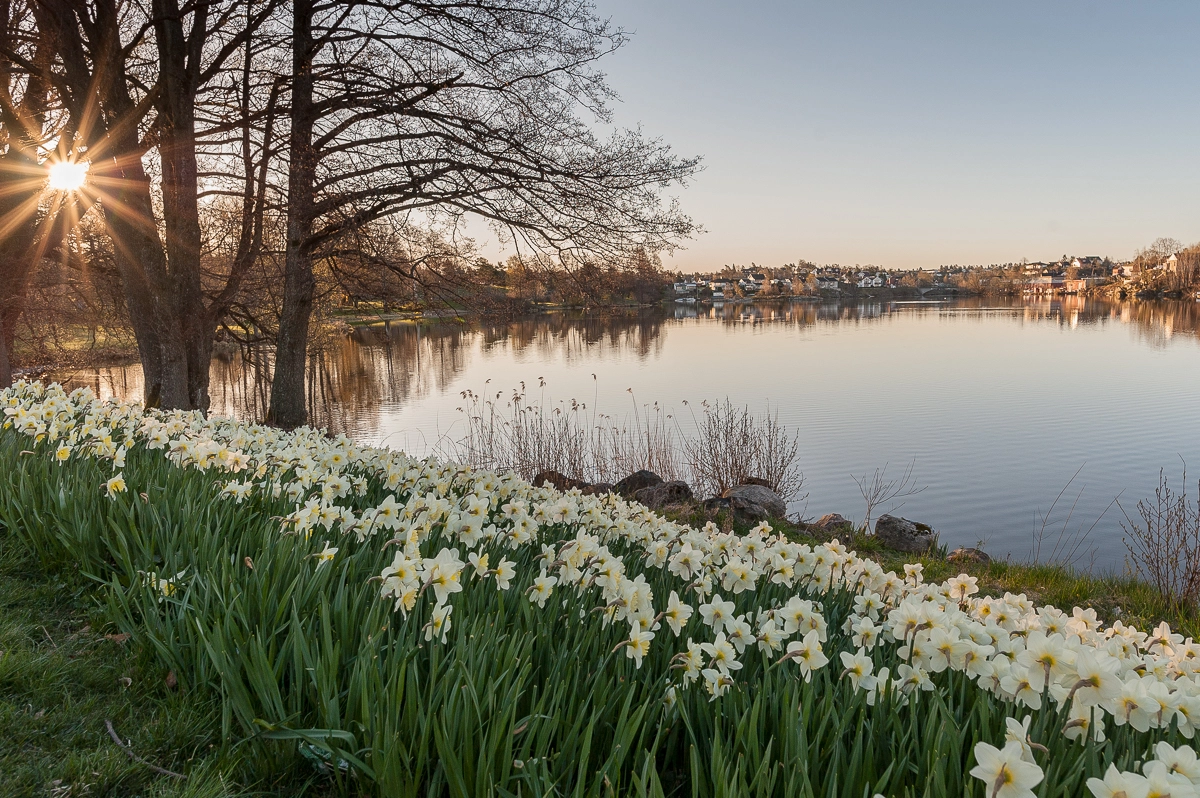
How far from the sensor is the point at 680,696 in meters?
1.96

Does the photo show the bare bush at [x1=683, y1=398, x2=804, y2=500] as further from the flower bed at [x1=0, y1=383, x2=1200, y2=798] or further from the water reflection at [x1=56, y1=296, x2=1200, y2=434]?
the flower bed at [x1=0, y1=383, x2=1200, y2=798]

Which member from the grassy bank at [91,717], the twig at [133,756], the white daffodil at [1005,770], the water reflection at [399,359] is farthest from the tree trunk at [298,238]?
the white daffodil at [1005,770]

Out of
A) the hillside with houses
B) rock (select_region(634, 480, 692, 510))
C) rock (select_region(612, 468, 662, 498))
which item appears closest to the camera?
rock (select_region(634, 480, 692, 510))

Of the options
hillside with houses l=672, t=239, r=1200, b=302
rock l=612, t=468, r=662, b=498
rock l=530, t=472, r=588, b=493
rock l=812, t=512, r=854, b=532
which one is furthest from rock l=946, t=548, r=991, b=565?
hillside with houses l=672, t=239, r=1200, b=302

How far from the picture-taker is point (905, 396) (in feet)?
69.5

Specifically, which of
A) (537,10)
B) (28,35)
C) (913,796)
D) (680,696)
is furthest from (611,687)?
(28,35)

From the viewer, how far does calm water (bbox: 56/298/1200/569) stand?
11688mm

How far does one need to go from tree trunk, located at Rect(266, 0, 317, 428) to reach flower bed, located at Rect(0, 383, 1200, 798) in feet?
25.4

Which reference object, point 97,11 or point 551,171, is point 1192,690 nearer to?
point 551,171

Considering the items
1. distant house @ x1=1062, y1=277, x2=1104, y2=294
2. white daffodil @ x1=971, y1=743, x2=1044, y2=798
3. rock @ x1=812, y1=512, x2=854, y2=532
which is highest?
distant house @ x1=1062, y1=277, x2=1104, y2=294

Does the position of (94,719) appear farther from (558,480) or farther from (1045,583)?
(558,480)

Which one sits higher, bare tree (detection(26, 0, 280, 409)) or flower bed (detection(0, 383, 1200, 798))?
bare tree (detection(26, 0, 280, 409))

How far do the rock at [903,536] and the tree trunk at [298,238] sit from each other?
9301 millimetres

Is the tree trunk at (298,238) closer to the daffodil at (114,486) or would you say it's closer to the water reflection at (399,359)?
the water reflection at (399,359)
